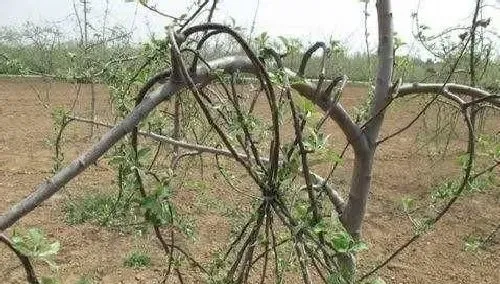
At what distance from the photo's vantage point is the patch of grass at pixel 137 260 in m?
4.07

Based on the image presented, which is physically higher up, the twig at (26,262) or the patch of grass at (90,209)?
the twig at (26,262)

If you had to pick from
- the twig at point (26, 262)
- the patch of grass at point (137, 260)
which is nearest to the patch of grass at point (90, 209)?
the patch of grass at point (137, 260)

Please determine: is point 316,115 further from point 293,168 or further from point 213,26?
point 213,26

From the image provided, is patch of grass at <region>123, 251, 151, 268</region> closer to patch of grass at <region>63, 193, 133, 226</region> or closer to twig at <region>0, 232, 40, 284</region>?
patch of grass at <region>63, 193, 133, 226</region>

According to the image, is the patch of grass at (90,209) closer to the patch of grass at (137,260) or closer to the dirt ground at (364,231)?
the dirt ground at (364,231)

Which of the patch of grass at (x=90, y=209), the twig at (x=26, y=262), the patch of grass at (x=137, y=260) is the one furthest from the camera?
the patch of grass at (x=90, y=209)

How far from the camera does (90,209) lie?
4938 millimetres

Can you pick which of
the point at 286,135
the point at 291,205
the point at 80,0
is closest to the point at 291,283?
the point at 291,205

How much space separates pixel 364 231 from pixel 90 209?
2.25 metres

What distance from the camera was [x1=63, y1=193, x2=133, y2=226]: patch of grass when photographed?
4.74m

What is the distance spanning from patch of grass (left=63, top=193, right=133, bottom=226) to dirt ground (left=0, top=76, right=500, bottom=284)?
0.07 meters

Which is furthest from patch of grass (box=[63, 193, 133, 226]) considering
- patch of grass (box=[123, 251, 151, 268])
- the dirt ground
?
patch of grass (box=[123, 251, 151, 268])

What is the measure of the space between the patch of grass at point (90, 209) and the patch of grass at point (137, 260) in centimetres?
57

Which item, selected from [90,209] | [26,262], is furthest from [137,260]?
[26,262]
